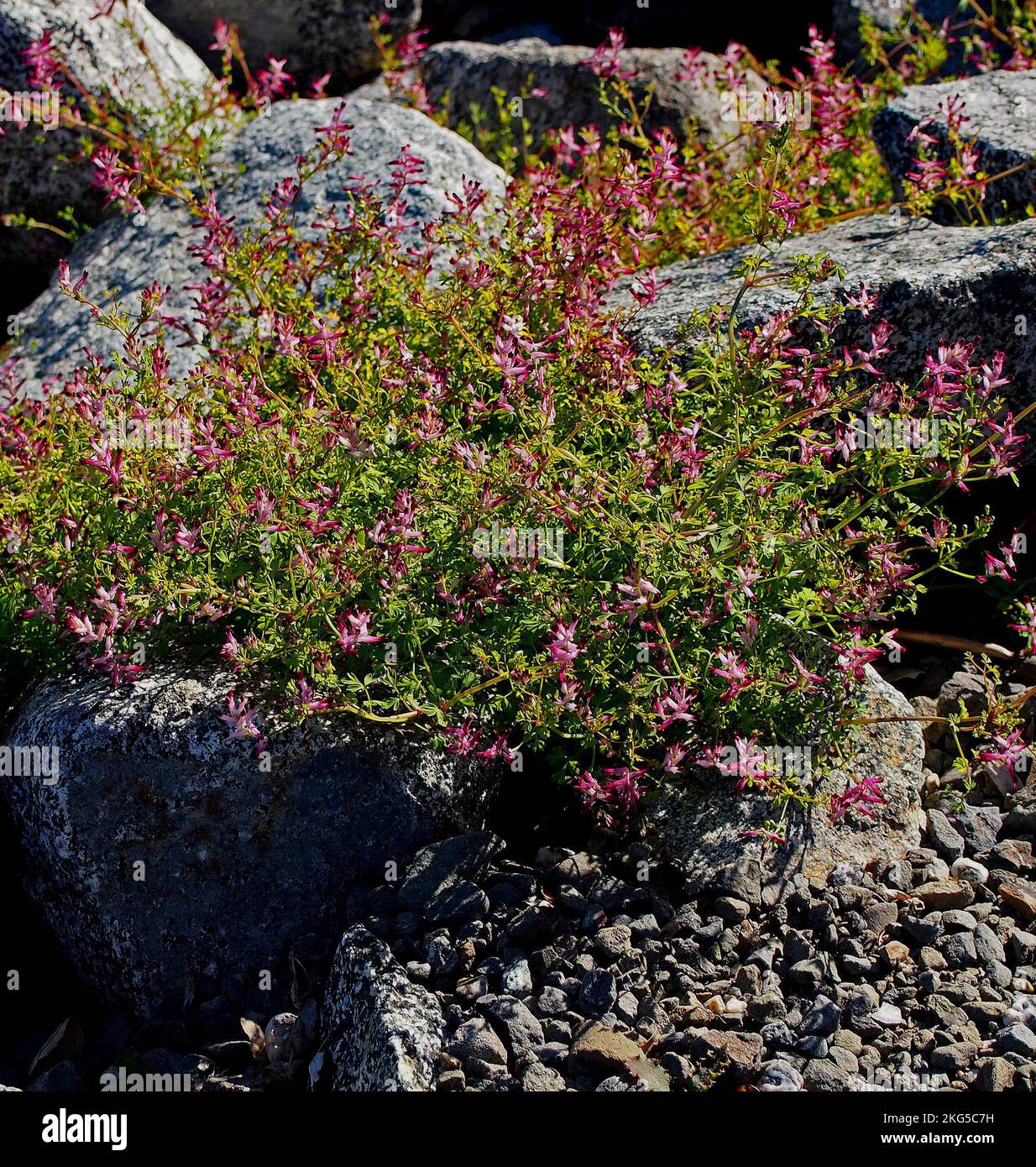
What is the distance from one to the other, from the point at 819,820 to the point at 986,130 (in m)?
3.87

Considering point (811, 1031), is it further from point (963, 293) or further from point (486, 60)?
point (486, 60)

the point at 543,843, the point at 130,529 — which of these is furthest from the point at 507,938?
the point at 130,529

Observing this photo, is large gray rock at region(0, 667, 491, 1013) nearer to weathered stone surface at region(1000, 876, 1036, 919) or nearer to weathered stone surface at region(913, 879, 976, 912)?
weathered stone surface at region(913, 879, 976, 912)

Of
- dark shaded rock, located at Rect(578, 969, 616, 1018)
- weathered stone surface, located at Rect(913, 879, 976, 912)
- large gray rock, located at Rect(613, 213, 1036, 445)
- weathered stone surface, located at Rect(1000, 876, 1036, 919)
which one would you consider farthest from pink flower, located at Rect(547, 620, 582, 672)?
large gray rock, located at Rect(613, 213, 1036, 445)

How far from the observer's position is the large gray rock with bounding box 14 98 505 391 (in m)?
6.57

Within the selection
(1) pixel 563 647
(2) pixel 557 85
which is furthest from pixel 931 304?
(2) pixel 557 85

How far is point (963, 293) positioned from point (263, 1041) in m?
3.95

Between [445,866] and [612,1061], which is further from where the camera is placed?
[445,866]

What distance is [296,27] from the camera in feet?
30.4

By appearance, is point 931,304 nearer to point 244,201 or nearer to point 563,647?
point 563,647

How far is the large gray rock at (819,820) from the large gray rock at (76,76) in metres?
5.43

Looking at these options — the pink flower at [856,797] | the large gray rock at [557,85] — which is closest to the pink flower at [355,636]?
the pink flower at [856,797]

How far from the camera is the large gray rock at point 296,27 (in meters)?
9.23

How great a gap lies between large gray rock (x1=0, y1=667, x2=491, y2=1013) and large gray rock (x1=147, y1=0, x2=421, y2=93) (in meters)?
6.84
